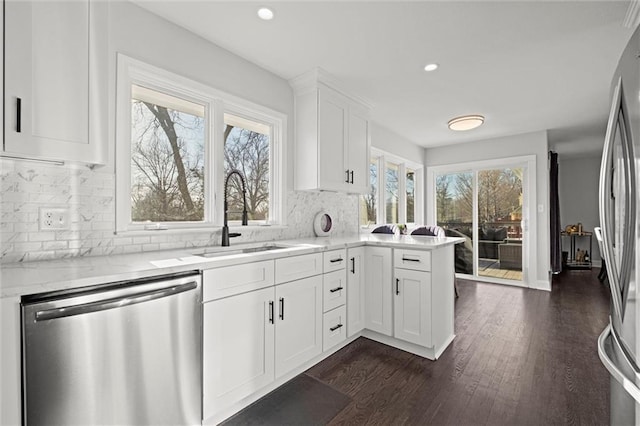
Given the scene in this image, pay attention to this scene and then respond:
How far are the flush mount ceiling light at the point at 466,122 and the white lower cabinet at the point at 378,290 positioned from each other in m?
2.37

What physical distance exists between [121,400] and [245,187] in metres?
1.75

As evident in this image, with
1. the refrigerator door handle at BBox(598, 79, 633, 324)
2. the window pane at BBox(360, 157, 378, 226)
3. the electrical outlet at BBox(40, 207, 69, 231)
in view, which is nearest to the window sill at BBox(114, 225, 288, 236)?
the electrical outlet at BBox(40, 207, 69, 231)

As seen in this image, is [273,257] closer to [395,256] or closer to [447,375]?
[395,256]

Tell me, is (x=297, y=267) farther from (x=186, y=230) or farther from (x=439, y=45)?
(x=439, y=45)

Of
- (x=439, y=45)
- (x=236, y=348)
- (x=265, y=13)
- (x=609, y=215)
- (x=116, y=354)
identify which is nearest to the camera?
(x=609, y=215)

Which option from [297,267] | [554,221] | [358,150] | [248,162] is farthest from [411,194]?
[297,267]

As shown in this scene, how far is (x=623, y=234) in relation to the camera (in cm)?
102

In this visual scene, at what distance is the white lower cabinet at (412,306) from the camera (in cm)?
238

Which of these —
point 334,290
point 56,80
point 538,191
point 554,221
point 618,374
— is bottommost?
point 334,290

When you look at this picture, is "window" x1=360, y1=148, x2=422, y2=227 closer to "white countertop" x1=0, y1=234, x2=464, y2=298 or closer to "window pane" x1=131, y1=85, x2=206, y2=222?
"window pane" x1=131, y1=85, x2=206, y2=222

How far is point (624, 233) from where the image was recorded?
1.01 m

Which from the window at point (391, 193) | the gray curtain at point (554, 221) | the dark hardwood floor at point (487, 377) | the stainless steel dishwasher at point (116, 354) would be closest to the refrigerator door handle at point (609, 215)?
the dark hardwood floor at point (487, 377)

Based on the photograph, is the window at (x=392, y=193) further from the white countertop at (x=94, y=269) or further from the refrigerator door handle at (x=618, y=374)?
the refrigerator door handle at (x=618, y=374)

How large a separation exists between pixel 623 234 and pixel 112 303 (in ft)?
6.56
